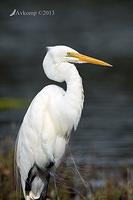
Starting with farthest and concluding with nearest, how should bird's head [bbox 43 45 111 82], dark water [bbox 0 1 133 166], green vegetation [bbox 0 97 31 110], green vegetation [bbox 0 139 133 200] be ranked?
1. green vegetation [bbox 0 97 31 110]
2. dark water [bbox 0 1 133 166]
3. green vegetation [bbox 0 139 133 200]
4. bird's head [bbox 43 45 111 82]

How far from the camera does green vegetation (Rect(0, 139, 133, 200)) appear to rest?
504 cm

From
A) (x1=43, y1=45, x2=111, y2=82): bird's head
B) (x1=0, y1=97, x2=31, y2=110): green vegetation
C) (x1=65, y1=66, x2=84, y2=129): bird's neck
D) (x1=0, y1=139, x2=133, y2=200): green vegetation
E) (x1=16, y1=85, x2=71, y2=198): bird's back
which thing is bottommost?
(x1=0, y1=139, x2=133, y2=200): green vegetation

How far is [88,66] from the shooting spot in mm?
14250

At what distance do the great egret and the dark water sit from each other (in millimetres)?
1076

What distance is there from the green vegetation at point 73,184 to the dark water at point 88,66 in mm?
334

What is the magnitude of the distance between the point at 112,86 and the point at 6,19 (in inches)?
285

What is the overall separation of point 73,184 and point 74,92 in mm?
1718

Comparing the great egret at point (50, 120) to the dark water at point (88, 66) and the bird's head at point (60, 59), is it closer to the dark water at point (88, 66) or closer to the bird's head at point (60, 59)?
the bird's head at point (60, 59)

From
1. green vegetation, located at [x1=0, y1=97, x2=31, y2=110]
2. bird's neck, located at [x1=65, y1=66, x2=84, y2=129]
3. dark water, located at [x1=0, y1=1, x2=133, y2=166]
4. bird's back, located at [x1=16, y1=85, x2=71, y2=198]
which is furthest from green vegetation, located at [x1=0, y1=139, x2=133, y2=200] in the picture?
green vegetation, located at [x1=0, y1=97, x2=31, y2=110]

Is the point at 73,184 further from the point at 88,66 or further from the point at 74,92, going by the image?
the point at 88,66

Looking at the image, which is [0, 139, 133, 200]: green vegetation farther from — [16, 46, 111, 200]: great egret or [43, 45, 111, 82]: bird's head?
[43, 45, 111, 82]: bird's head

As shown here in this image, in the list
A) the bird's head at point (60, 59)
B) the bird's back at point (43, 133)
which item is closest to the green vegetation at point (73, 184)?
the bird's back at point (43, 133)

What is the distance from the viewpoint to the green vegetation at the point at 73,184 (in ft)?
16.5

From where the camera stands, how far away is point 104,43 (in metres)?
16.5
